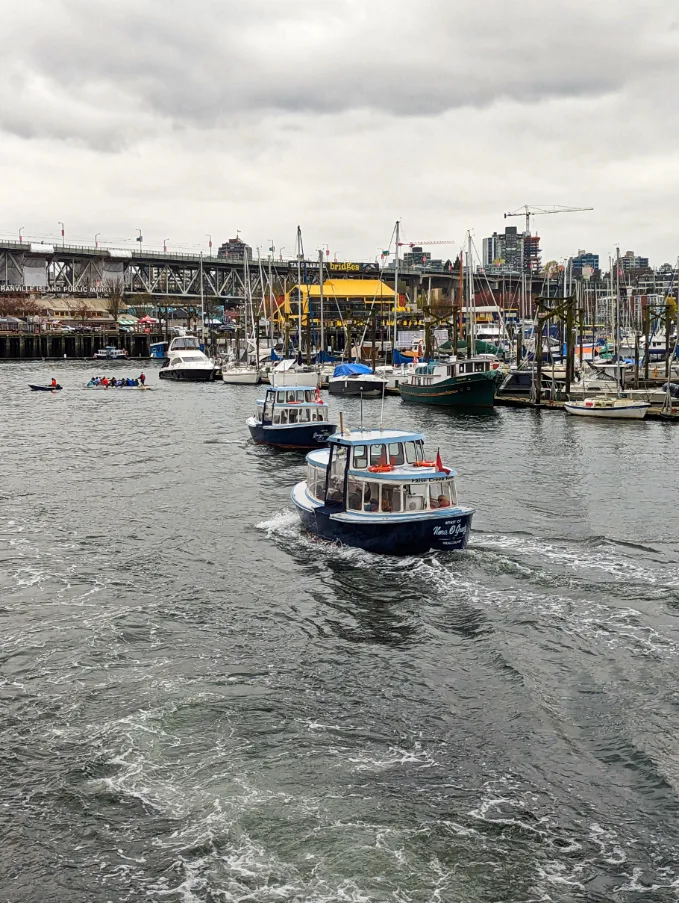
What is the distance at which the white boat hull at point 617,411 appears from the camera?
7138 cm

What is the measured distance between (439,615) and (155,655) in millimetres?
8327

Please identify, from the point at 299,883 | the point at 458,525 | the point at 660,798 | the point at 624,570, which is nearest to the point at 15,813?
the point at 299,883

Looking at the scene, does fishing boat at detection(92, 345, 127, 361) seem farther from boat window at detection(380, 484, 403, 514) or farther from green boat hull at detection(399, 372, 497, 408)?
boat window at detection(380, 484, 403, 514)

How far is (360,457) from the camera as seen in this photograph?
33.9 m

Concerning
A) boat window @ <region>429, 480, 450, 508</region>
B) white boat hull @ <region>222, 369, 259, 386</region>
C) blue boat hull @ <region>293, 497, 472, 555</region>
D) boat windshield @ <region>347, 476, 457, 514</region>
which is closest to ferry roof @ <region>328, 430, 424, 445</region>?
boat windshield @ <region>347, 476, 457, 514</region>

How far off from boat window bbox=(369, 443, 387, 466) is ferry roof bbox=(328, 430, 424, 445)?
0.65 feet

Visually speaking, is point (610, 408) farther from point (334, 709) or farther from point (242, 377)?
point (242, 377)

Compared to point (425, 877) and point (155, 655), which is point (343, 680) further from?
point (425, 877)

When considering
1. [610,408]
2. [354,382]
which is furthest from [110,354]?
[610,408]

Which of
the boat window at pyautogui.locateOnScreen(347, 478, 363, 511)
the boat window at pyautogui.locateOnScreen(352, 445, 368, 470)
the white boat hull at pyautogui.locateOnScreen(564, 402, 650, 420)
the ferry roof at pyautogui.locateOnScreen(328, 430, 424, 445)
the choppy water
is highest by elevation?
the ferry roof at pyautogui.locateOnScreen(328, 430, 424, 445)

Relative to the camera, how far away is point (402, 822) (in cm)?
1684

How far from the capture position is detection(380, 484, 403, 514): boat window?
32062 millimetres

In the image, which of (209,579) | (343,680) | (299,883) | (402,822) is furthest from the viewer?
(209,579)

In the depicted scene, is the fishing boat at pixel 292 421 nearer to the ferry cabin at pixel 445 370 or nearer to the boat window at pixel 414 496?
the boat window at pixel 414 496
